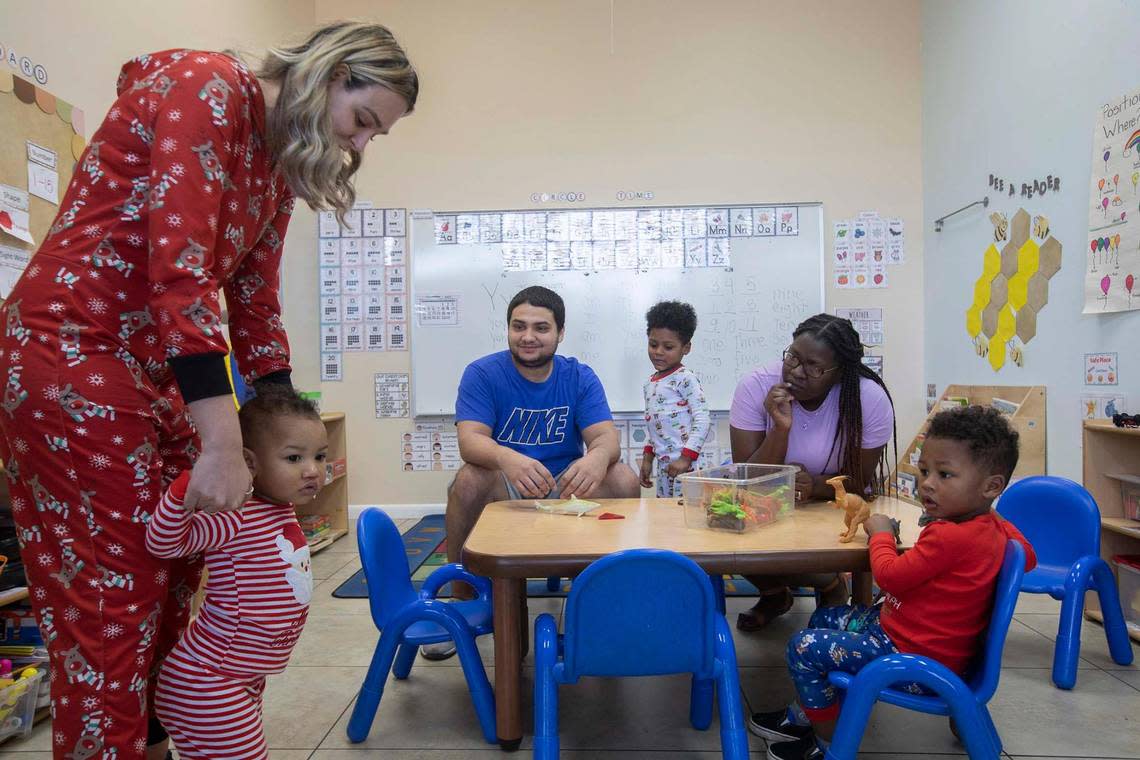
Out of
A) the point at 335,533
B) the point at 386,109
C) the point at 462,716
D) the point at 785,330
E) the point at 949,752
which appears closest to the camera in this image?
the point at 386,109

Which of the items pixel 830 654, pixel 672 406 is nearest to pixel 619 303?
pixel 672 406

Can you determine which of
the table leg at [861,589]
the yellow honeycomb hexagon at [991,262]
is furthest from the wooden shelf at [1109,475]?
the yellow honeycomb hexagon at [991,262]

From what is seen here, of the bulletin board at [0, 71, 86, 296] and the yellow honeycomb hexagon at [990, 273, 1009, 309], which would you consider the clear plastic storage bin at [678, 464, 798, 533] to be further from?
the yellow honeycomb hexagon at [990, 273, 1009, 309]

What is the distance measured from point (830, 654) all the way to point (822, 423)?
2.76 feet

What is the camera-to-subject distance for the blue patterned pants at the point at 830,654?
1.41 metres

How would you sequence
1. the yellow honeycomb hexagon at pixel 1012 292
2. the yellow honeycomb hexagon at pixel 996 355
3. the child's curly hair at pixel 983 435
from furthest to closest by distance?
the yellow honeycomb hexagon at pixel 996 355 → the yellow honeycomb hexagon at pixel 1012 292 → the child's curly hair at pixel 983 435

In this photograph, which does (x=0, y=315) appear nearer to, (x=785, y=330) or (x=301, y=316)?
(x=301, y=316)

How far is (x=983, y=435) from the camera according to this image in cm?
139

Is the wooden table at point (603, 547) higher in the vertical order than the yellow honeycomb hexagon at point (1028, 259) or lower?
lower

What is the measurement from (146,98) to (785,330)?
3.92 m

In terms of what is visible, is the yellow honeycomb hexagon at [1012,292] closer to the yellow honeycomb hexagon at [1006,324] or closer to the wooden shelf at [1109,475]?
the yellow honeycomb hexagon at [1006,324]

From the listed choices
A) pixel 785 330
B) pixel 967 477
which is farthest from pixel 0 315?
pixel 785 330

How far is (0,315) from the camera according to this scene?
3.15 ft

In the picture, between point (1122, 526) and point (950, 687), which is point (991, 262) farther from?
point (950, 687)
